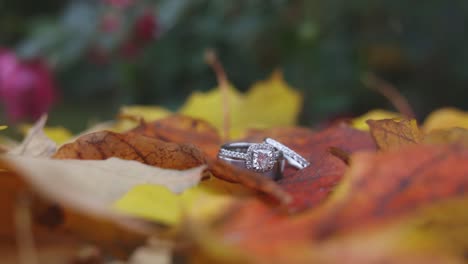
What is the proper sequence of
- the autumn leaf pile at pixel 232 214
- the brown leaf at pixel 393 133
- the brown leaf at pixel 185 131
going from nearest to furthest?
the autumn leaf pile at pixel 232 214, the brown leaf at pixel 393 133, the brown leaf at pixel 185 131

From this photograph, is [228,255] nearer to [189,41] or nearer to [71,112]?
[189,41]

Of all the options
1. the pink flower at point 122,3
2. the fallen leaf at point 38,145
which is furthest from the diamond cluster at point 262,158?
the pink flower at point 122,3

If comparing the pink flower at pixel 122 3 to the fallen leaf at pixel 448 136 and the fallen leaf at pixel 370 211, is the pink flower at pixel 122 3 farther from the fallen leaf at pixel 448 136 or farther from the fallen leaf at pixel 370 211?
the fallen leaf at pixel 370 211

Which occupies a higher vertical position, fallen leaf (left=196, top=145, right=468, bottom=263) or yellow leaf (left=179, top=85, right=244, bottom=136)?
yellow leaf (left=179, top=85, right=244, bottom=136)

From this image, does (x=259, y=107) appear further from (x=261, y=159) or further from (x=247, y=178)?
(x=247, y=178)

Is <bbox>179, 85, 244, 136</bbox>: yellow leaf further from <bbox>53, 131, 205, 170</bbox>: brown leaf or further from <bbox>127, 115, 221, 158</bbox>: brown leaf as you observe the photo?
<bbox>53, 131, 205, 170</bbox>: brown leaf

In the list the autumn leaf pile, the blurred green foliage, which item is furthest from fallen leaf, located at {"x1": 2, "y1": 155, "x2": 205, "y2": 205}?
the blurred green foliage

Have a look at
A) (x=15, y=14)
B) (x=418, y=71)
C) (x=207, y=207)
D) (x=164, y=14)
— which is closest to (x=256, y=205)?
(x=207, y=207)
